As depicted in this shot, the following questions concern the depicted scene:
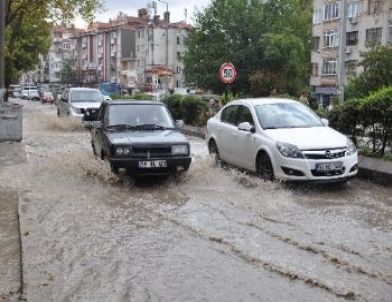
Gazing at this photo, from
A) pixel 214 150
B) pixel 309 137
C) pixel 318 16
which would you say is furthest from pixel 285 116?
pixel 318 16

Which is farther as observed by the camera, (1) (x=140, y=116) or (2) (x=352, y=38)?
(2) (x=352, y=38)

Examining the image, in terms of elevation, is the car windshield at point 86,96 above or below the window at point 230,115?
below

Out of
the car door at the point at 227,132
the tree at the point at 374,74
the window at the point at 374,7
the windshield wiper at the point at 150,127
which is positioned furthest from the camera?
the window at the point at 374,7

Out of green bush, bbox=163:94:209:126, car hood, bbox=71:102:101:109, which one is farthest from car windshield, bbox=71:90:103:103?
green bush, bbox=163:94:209:126

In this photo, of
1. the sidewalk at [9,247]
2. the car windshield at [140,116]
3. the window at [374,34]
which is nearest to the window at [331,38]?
the window at [374,34]

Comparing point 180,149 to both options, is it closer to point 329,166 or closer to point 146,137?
point 146,137

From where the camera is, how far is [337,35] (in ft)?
199

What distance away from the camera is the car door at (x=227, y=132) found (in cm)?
1228

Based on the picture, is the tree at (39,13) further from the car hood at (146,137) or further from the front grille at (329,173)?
the front grille at (329,173)

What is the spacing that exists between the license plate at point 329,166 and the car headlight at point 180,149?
7.50ft

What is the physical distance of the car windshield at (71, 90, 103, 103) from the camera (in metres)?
25.6

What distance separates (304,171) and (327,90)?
2116 inches

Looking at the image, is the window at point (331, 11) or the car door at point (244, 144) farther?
the window at point (331, 11)

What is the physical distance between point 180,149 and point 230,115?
2.30 m
